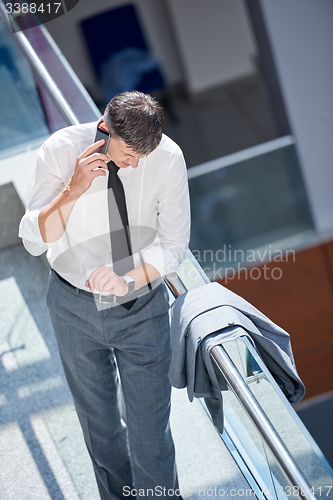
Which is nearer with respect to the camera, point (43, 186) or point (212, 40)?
point (43, 186)

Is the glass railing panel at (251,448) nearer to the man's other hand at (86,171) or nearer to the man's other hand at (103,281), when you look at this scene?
the man's other hand at (103,281)

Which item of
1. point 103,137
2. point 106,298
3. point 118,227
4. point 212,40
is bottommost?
point 212,40

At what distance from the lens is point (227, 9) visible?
24.5 ft

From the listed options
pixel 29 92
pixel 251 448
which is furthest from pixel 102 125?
pixel 29 92

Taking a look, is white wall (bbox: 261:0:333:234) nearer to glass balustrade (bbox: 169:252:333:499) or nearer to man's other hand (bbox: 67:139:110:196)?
glass balustrade (bbox: 169:252:333:499)

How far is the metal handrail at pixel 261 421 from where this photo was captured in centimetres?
103

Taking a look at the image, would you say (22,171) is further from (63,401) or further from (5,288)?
(63,401)

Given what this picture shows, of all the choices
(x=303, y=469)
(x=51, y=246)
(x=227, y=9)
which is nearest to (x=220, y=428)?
(x=303, y=469)

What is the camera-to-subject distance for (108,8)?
7.23 metres

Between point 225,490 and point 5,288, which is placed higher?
point 5,288

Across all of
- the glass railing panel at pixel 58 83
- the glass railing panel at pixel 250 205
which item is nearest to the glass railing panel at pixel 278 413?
the glass railing panel at pixel 58 83

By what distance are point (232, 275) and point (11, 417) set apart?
3369 millimetres

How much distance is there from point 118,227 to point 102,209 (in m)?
0.06

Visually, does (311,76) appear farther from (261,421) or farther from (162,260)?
(261,421)
